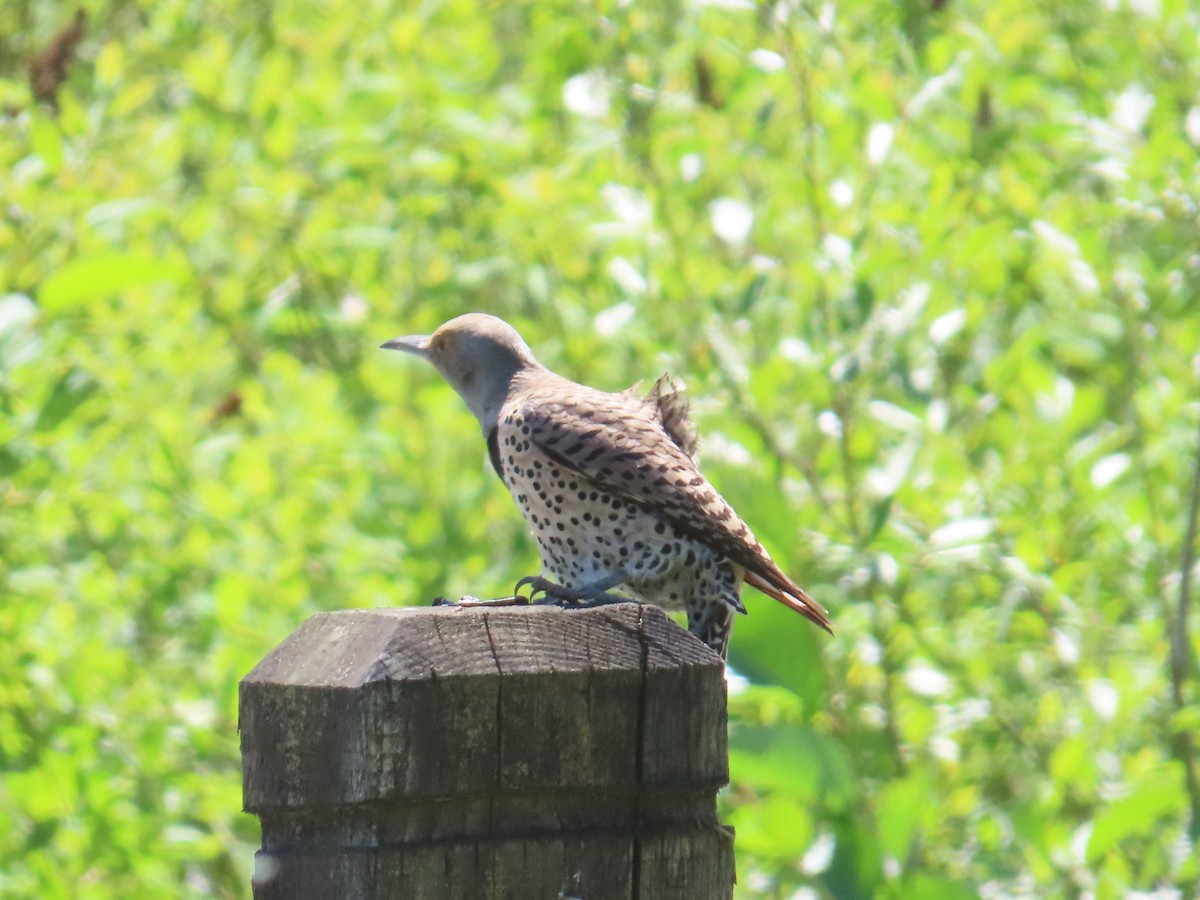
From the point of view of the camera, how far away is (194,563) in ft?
18.9

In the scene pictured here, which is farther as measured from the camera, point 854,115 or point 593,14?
point 593,14

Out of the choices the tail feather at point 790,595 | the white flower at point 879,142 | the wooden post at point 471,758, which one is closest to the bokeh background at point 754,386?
the white flower at point 879,142

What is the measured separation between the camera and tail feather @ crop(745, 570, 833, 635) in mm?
3512

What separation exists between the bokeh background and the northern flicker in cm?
67

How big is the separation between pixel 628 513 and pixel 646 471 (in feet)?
0.35

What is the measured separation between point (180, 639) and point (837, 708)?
8.64 feet

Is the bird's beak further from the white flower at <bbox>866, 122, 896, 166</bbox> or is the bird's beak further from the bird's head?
the white flower at <bbox>866, 122, 896, 166</bbox>

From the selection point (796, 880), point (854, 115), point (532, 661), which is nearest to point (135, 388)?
point (854, 115)

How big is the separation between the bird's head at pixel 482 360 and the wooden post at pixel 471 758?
2152mm

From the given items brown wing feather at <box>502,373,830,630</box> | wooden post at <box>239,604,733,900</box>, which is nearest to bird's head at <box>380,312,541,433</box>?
brown wing feather at <box>502,373,830,630</box>

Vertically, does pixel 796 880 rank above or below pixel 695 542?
below

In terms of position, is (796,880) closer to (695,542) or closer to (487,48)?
(695,542)

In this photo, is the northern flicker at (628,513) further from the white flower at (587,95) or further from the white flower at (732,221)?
the white flower at (587,95)

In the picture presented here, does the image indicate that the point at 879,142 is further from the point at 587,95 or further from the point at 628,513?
the point at 628,513
